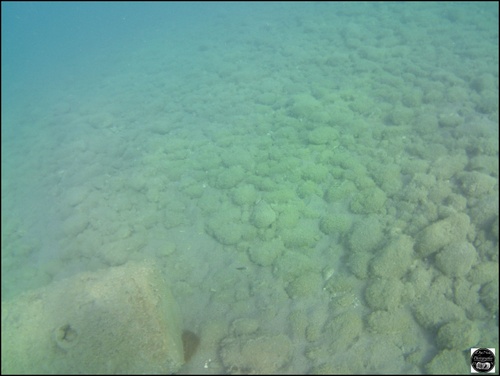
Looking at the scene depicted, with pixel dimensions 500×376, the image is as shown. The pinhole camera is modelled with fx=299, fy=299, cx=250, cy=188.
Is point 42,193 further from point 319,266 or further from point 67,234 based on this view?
point 319,266

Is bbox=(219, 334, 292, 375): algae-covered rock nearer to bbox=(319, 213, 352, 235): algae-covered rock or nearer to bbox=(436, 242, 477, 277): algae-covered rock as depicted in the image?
bbox=(319, 213, 352, 235): algae-covered rock

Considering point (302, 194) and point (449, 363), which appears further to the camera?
point (302, 194)

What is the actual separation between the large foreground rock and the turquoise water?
3.04ft

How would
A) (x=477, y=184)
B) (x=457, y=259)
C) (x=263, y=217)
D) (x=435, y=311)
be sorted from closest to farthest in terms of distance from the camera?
(x=435, y=311), (x=457, y=259), (x=477, y=184), (x=263, y=217)

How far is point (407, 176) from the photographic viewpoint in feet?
21.7

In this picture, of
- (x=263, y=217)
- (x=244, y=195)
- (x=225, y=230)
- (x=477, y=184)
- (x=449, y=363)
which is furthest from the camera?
(x=244, y=195)

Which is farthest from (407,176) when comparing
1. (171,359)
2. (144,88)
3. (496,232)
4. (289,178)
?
(144,88)

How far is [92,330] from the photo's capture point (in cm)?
424

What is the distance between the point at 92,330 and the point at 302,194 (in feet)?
15.8

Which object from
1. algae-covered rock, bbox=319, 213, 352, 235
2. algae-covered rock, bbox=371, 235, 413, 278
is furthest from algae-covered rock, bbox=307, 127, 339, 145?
algae-covered rock, bbox=371, 235, 413, 278

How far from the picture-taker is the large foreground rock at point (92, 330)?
411 centimetres

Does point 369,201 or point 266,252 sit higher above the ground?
point 369,201

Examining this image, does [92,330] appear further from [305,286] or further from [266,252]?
[305,286]

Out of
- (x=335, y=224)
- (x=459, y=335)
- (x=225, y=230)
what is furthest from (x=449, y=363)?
(x=225, y=230)
